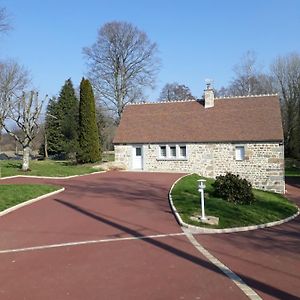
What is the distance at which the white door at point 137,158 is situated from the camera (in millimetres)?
30656

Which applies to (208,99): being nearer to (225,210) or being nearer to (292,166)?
(225,210)

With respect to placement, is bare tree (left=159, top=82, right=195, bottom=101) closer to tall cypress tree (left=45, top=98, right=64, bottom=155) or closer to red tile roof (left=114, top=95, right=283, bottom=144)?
tall cypress tree (left=45, top=98, right=64, bottom=155)

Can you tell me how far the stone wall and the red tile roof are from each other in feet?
1.93

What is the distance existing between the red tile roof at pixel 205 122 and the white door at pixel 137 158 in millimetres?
698

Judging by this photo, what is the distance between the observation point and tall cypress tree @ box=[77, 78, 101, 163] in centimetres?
3466

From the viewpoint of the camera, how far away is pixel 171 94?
234ft

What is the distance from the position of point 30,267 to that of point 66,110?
43968 mm

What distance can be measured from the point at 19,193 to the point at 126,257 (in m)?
9.32

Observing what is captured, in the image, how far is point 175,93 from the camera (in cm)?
7112

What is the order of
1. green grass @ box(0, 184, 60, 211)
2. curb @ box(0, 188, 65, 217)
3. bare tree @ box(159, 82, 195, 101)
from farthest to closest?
bare tree @ box(159, 82, 195, 101), green grass @ box(0, 184, 60, 211), curb @ box(0, 188, 65, 217)

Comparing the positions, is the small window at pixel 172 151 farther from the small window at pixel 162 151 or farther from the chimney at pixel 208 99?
the chimney at pixel 208 99

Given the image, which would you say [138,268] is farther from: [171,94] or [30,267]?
[171,94]

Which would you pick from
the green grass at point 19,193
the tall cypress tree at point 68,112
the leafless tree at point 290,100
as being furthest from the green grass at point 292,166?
the green grass at point 19,193

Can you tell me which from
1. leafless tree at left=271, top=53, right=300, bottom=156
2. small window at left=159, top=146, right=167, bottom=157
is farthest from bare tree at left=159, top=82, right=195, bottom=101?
small window at left=159, top=146, right=167, bottom=157
